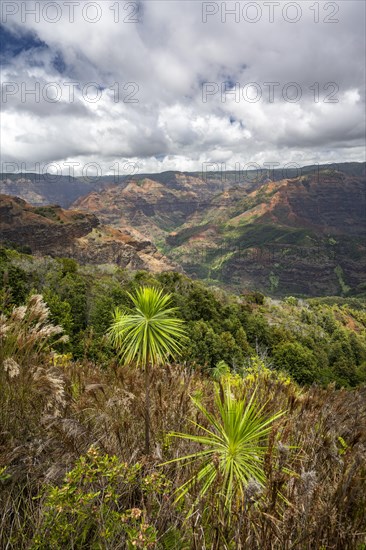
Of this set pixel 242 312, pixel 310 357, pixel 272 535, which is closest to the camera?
pixel 272 535

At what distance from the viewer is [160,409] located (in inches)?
140

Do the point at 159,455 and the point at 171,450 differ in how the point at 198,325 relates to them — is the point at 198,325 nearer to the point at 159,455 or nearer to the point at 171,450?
the point at 171,450

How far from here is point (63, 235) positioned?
454ft

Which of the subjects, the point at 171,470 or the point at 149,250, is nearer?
the point at 171,470

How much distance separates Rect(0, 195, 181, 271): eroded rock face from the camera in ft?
422

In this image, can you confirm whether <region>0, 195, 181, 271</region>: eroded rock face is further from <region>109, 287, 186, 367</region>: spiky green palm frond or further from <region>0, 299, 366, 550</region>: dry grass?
<region>109, 287, 186, 367</region>: spiky green palm frond

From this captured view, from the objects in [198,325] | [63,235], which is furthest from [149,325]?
[63,235]

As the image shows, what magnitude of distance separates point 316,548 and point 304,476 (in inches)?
14.9

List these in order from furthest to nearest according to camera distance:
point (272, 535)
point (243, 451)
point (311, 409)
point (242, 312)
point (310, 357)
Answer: point (242, 312) → point (310, 357) → point (311, 409) → point (243, 451) → point (272, 535)

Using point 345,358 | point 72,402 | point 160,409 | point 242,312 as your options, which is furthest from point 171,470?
point 345,358

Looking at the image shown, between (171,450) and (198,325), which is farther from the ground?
(171,450)

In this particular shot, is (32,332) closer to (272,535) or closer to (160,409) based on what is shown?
(160,409)

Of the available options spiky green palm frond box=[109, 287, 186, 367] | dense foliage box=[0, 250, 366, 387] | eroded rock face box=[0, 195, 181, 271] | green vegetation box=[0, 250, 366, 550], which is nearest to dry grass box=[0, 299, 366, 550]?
green vegetation box=[0, 250, 366, 550]

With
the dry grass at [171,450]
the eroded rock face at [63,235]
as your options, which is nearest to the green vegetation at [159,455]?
the dry grass at [171,450]
